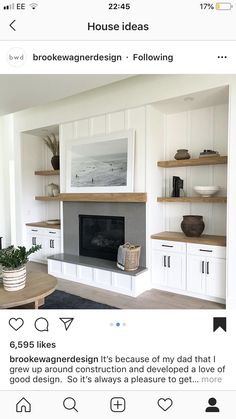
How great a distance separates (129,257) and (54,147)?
101 inches

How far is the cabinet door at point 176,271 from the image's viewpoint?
2844mm

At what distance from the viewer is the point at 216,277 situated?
8.60 ft

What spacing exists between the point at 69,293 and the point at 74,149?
2.01 m

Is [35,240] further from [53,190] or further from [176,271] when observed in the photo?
[176,271]

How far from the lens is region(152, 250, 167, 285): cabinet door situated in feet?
9.76

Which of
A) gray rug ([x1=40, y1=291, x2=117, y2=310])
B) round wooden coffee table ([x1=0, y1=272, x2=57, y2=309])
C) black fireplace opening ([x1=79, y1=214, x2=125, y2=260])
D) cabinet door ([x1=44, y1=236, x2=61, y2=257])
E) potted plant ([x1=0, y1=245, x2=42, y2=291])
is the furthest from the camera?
cabinet door ([x1=44, y1=236, x2=61, y2=257])
